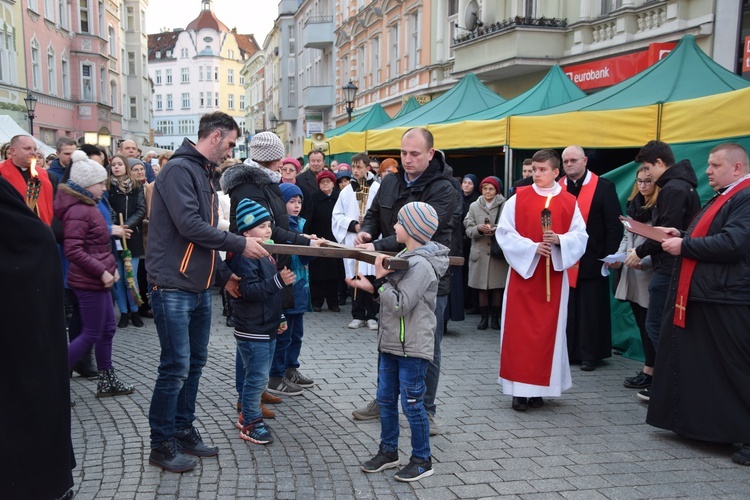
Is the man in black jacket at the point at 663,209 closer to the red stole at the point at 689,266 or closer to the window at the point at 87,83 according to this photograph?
the red stole at the point at 689,266

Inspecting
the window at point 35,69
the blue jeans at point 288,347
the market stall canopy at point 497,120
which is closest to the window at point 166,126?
the window at point 35,69

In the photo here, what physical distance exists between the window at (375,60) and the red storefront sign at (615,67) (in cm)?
1559

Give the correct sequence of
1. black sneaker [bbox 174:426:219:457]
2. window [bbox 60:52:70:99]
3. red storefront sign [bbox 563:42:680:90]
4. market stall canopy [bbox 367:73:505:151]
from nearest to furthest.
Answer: black sneaker [bbox 174:426:219:457]
market stall canopy [bbox 367:73:505:151]
red storefront sign [bbox 563:42:680:90]
window [bbox 60:52:70:99]

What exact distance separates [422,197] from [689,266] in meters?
1.87

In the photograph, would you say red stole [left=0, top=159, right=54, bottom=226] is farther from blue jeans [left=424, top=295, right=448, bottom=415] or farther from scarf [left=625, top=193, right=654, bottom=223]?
scarf [left=625, top=193, right=654, bottom=223]

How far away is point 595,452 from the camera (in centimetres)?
461

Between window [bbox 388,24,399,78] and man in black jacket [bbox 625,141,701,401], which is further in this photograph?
window [bbox 388,24,399,78]

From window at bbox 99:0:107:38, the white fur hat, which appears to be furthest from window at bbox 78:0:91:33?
the white fur hat

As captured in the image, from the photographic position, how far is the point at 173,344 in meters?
3.96

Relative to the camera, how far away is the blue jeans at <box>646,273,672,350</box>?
5625mm

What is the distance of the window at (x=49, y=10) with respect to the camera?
3364 cm

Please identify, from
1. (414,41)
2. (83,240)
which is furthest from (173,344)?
(414,41)

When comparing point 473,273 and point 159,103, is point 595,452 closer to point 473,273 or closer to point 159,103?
point 473,273

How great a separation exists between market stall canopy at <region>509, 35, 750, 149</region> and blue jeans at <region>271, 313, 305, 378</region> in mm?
3895
